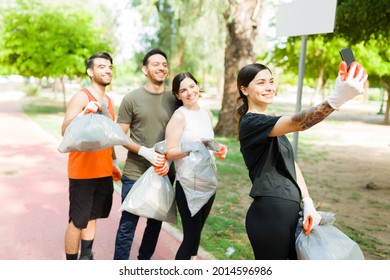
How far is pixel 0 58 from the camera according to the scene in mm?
16375

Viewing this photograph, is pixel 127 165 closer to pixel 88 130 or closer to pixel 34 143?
pixel 88 130

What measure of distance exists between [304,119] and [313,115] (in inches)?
1.8

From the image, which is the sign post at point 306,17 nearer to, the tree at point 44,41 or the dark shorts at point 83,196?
the dark shorts at point 83,196

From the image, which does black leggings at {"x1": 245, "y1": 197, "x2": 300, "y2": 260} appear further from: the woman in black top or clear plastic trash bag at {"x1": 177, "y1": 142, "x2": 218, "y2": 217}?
clear plastic trash bag at {"x1": 177, "y1": 142, "x2": 218, "y2": 217}

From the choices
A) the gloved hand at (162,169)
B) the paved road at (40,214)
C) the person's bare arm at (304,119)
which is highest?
the person's bare arm at (304,119)

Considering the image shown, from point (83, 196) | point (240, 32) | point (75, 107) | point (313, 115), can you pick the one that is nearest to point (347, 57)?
point (313, 115)

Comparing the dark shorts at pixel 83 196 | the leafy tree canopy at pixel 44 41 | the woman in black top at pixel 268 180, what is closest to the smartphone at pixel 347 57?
the woman in black top at pixel 268 180

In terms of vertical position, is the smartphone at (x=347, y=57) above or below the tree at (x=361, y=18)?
below

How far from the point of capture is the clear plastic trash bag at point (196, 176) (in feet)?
8.62

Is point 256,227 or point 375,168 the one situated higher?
point 256,227

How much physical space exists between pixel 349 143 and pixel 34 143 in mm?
9660

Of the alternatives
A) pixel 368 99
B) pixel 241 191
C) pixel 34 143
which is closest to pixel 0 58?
pixel 34 143

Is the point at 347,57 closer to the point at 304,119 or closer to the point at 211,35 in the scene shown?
the point at 304,119

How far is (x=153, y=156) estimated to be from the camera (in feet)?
9.14
